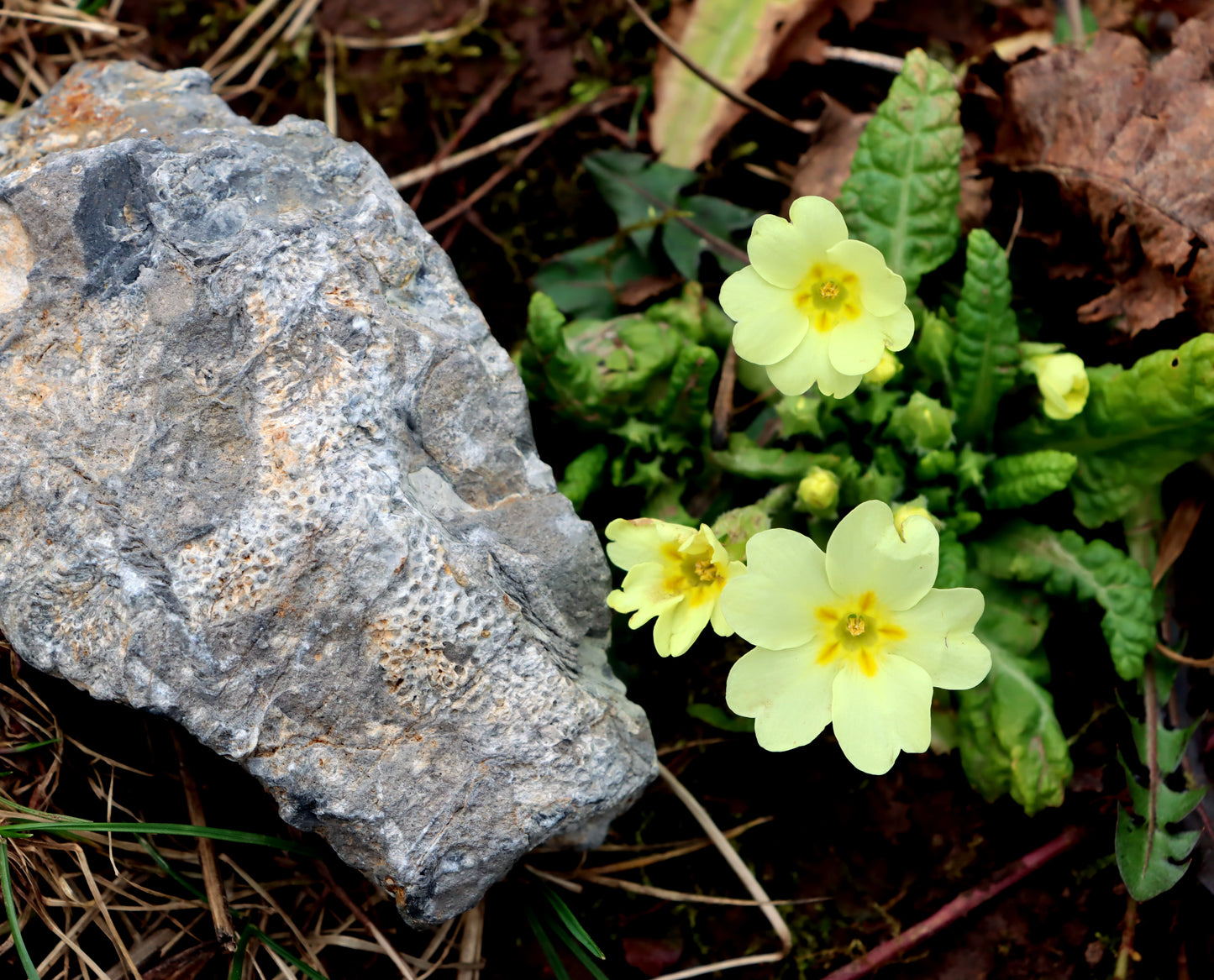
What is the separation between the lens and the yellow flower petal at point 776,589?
213 centimetres

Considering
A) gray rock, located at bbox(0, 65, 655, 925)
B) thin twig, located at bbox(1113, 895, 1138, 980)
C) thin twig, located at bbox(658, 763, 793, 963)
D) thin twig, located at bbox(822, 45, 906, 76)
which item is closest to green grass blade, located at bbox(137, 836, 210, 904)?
gray rock, located at bbox(0, 65, 655, 925)

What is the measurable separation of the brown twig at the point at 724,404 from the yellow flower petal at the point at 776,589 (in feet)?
2.99

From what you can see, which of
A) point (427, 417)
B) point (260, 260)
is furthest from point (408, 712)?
point (260, 260)

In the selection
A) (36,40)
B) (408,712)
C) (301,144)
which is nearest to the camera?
(408,712)

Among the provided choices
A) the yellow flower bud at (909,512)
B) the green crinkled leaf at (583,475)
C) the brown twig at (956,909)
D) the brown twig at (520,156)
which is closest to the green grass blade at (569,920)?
the brown twig at (956,909)

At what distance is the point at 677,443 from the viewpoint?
2.97 m

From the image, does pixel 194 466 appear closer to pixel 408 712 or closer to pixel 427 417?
pixel 427 417

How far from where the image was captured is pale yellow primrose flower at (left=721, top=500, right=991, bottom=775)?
6.97ft

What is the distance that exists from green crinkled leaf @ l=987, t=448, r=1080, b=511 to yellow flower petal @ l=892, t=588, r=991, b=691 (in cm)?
71

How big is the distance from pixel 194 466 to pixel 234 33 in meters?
2.16

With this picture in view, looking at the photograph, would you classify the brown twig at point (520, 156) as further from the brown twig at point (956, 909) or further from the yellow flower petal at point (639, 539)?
the brown twig at point (956, 909)

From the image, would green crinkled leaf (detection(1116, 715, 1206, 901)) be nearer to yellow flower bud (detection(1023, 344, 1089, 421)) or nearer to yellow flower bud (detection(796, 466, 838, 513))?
yellow flower bud (detection(1023, 344, 1089, 421))

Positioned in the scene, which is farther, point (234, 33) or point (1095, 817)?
point (234, 33)

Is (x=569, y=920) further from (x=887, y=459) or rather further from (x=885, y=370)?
(x=885, y=370)
